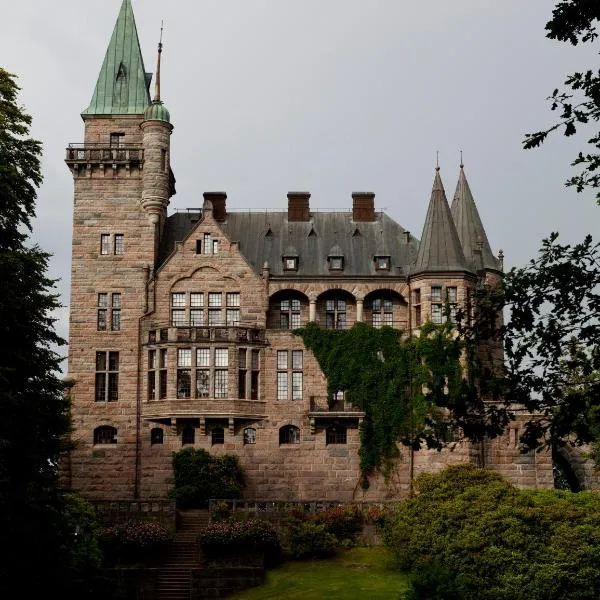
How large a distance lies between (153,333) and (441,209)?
58.7 feet

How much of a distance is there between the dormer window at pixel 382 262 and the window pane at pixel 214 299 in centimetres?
931

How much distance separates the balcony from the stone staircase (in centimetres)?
2122

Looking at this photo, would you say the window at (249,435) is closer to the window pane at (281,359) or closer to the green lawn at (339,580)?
the window pane at (281,359)

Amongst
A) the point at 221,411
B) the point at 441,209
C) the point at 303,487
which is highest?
the point at 441,209

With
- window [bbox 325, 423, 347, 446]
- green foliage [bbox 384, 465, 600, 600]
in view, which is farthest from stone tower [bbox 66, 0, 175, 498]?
green foliage [bbox 384, 465, 600, 600]

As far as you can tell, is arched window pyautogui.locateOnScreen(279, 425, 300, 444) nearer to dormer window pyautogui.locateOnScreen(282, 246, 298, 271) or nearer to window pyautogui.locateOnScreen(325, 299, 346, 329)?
window pyautogui.locateOnScreen(325, 299, 346, 329)

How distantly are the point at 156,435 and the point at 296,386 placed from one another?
8.28 metres

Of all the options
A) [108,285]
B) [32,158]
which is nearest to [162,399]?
[108,285]

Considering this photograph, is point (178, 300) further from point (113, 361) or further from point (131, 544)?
point (131, 544)

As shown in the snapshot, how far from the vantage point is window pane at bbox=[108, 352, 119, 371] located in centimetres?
6369

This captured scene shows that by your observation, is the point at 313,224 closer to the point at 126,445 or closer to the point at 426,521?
the point at 126,445

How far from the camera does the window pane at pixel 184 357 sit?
2458 inches

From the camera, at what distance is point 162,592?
50688 millimetres

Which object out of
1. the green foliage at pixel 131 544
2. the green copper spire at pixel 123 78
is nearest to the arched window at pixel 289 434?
the green foliage at pixel 131 544
